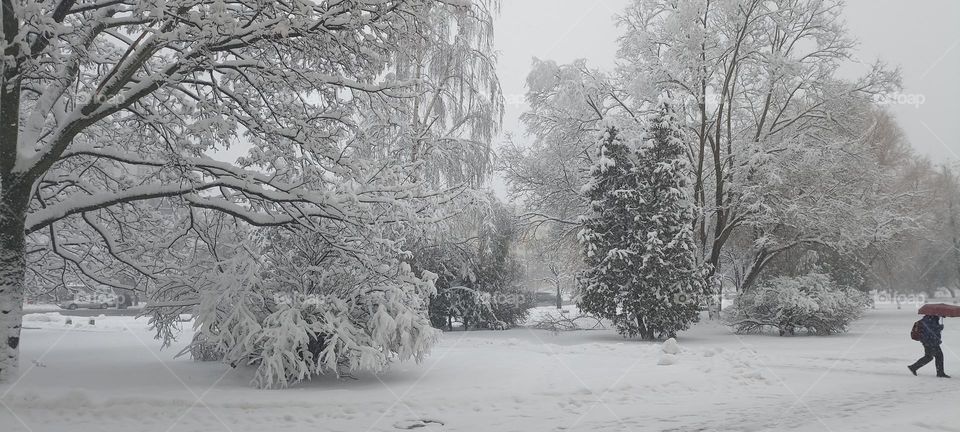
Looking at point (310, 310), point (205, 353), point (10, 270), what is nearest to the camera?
point (10, 270)

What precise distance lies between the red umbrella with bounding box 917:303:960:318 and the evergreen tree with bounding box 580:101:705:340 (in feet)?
21.5

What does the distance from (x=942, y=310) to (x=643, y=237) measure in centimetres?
754

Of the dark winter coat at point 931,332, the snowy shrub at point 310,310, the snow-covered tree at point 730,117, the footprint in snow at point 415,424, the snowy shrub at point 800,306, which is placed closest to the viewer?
the footprint in snow at point 415,424

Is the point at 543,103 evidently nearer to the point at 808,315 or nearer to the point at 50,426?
the point at 808,315

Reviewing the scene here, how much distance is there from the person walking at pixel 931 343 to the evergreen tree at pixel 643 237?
21.7ft

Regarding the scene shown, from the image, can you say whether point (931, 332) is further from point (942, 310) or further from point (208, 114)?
point (208, 114)

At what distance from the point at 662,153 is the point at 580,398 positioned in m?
11.5

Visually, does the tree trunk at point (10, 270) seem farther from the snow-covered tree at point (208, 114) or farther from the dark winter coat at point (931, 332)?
the dark winter coat at point (931, 332)

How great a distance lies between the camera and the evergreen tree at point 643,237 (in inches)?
705

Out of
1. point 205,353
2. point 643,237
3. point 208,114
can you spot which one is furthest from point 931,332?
point 205,353

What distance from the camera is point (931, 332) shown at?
1172cm

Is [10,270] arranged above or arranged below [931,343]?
above

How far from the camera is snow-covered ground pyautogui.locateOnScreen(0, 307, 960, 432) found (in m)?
7.18

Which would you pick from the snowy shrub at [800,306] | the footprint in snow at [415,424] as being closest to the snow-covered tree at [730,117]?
the snowy shrub at [800,306]
